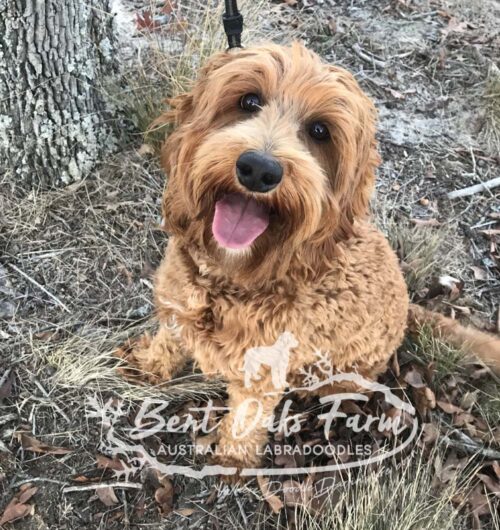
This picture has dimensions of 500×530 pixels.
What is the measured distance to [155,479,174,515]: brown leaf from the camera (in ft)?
9.11

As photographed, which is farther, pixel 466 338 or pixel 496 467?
pixel 466 338

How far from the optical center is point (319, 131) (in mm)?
2143

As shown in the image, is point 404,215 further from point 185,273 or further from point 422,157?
point 185,273

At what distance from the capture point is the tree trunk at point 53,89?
119 inches

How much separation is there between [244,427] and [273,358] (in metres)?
0.55

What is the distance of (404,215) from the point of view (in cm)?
429

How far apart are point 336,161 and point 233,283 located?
72 centimetres

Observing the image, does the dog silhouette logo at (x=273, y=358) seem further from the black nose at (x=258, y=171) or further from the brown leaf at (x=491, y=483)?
the brown leaf at (x=491, y=483)

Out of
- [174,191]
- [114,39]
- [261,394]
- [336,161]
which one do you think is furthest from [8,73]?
[261,394]

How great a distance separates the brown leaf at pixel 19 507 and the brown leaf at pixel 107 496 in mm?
317

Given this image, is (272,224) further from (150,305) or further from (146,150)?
(146,150)

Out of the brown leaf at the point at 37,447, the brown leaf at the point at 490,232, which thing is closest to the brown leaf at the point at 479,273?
the brown leaf at the point at 490,232

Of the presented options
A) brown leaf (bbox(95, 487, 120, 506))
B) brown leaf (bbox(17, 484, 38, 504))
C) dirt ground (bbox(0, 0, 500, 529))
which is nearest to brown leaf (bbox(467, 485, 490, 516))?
dirt ground (bbox(0, 0, 500, 529))

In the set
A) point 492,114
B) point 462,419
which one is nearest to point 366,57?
point 492,114
